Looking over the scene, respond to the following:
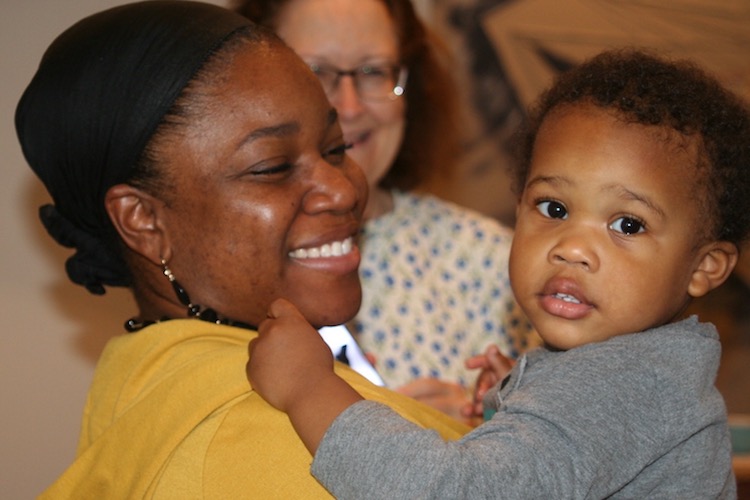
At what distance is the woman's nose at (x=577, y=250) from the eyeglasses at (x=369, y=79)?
52.3 inches

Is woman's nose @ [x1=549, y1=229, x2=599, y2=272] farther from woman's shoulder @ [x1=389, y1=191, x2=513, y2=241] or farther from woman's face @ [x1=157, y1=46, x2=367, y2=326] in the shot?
woman's shoulder @ [x1=389, y1=191, x2=513, y2=241]

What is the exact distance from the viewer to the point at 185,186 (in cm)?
150

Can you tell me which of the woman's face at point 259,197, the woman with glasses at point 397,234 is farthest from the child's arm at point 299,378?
the woman with glasses at point 397,234

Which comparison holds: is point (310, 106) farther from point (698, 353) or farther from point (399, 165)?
point (399, 165)

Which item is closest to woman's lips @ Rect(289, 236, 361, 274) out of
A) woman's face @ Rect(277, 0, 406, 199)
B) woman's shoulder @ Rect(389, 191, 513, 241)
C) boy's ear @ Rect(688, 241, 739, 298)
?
boy's ear @ Rect(688, 241, 739, 298)

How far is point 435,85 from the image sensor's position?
297 cm

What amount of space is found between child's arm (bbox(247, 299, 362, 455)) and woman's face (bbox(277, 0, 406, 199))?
Result: 1258mm

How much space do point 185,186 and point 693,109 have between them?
76 cm

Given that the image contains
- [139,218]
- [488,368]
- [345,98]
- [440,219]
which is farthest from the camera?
[440,219]

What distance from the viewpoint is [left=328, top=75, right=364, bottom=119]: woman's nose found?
2.54 metres

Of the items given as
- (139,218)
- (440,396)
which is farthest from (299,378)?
(440,396)

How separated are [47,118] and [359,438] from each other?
772 mm

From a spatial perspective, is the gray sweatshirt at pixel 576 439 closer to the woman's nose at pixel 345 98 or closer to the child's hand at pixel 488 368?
the child's hand at pixel 488 368

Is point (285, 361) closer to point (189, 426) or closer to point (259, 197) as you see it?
point (189, 426)
